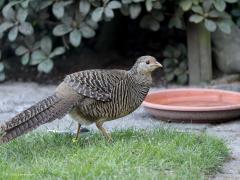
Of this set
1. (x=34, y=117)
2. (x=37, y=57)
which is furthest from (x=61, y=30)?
(x=34, y=117)

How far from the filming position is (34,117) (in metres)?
4.62

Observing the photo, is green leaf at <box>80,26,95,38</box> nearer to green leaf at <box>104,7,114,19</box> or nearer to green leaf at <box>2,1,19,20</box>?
green leaf at <box>104,7,114,19</box>

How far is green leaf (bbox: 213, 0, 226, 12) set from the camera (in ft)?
22.3

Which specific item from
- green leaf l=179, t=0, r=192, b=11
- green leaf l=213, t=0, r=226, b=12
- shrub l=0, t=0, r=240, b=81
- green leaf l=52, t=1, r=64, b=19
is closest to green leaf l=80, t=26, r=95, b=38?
shrub l=0, t=0, r=240, b=81

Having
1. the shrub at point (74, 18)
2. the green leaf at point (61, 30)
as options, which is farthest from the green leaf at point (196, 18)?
the green leaf at point (61, 30)

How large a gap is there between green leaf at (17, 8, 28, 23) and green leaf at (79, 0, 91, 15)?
0.54m

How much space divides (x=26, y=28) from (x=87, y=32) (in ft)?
2.04

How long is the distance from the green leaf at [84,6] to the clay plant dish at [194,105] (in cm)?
126

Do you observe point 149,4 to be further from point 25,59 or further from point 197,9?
point 25,59

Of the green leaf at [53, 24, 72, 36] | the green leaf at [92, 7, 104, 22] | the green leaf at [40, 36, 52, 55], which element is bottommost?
the green leaf at [40, 36, 52, 55]

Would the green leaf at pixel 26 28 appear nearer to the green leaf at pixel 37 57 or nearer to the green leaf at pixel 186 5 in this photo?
the green leaf at pixel 37 57

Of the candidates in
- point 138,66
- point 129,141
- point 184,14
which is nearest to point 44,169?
point 129,141

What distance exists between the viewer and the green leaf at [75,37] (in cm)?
700

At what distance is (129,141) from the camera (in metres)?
4.76
